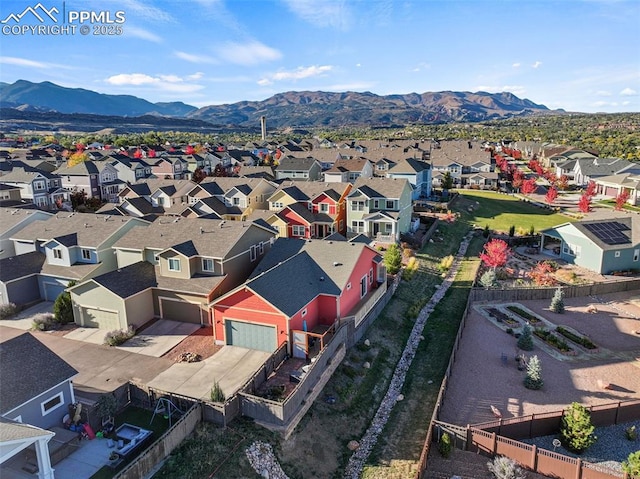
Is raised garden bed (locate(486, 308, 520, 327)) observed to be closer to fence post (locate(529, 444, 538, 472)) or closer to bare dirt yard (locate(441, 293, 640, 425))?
bare dirt yard (locate(441, 293, 640, 425))

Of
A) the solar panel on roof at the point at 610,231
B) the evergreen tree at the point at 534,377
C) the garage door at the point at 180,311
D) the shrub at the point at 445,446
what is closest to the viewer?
the shrub at the point at 445,446

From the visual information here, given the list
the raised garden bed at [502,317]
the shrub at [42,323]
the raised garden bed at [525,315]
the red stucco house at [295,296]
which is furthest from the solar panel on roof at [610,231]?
the shrub at [42,323]

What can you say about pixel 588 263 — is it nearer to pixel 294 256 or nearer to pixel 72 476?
pixel 294 256

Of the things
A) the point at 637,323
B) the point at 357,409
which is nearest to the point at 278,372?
the point at 357,409

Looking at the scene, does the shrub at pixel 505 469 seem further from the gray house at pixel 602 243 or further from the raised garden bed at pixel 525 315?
the gray house at pixel 602 243

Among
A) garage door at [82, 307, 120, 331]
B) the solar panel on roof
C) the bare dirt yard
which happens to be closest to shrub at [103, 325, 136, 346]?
garage door at [82, 307, 120, 331]

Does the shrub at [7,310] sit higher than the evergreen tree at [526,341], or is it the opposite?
the shrub at [7,310]
